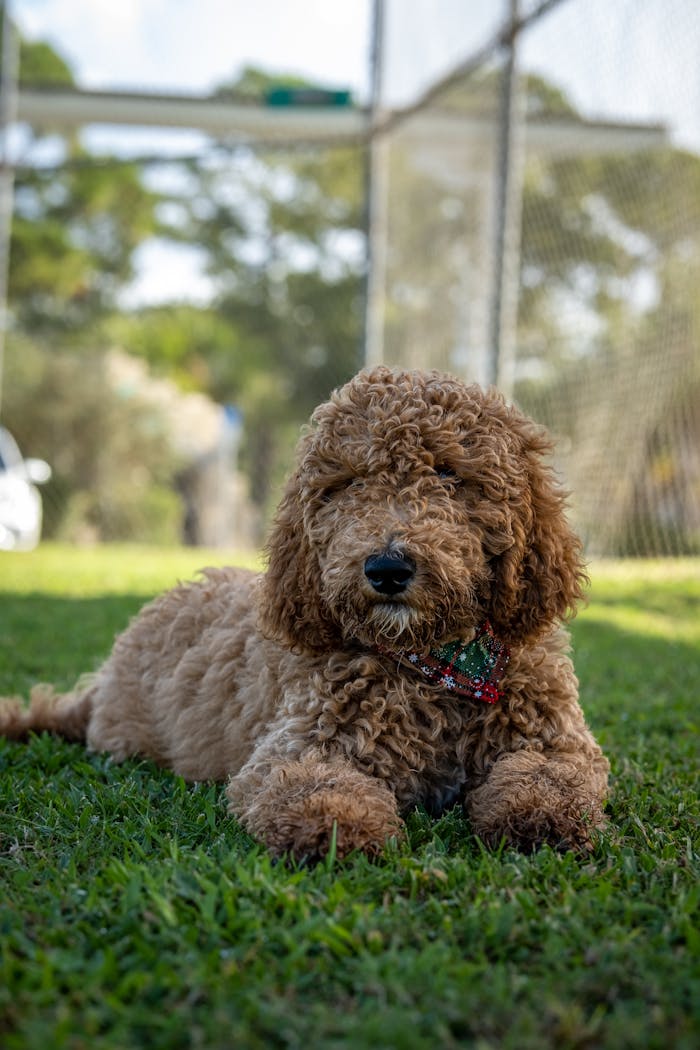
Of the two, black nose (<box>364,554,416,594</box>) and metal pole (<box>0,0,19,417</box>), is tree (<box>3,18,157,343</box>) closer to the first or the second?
metal pole (<box>0,0,19,417</box>)

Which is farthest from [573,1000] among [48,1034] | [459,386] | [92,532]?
[92,532]

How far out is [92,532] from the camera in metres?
18.5

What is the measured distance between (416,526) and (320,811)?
2.45 ft

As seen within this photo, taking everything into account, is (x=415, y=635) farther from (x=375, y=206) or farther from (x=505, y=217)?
(x=375, y=206)

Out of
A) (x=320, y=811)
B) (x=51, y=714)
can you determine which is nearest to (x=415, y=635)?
(x=320, y=811)

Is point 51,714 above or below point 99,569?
above

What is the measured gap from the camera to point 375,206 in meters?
11.4

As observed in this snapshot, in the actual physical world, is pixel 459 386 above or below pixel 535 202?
below

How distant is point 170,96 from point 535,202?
A: 15.5 ft

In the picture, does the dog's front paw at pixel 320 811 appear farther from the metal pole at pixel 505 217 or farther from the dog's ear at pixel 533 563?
the metal pole at pixel 505 217

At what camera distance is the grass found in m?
1.87

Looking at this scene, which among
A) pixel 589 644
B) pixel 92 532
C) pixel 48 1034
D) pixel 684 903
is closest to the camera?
pixel 48 1034

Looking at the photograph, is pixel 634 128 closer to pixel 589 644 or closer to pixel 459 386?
pixel 589 644

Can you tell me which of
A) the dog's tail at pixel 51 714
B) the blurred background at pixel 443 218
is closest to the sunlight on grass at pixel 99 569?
the blurred background at pixel 443 218
